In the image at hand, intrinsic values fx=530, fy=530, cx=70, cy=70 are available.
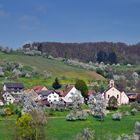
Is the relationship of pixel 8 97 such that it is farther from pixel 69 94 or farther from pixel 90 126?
pixel 90 126

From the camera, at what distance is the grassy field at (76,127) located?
56938 millimetres

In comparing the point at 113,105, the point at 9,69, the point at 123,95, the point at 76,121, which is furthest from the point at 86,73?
the point at 76,121

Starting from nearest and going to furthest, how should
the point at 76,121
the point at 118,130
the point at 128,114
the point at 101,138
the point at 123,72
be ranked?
the point at 101,138, the point at 118,130, the point at 76,121, the point at 128,114, the point at 123,72

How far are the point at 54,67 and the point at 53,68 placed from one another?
55.9 inches

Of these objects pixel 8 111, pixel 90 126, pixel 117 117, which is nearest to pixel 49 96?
pixel 8 111

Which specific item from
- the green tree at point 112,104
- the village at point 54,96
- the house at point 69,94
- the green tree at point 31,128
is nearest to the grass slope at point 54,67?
the village at point 54,96

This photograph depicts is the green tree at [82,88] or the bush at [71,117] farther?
the green tree at [82,88]

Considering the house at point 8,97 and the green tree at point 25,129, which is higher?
the house at point 8,97

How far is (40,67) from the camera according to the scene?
457 ft

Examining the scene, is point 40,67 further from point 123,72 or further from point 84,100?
point 84,100

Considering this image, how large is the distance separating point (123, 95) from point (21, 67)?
140ft

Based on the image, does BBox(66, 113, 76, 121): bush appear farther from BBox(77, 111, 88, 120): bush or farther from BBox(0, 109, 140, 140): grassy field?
BBox(77, 111, 88, 120): bush

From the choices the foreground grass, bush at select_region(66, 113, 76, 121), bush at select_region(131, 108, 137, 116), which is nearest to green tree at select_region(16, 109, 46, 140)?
the foreground grass

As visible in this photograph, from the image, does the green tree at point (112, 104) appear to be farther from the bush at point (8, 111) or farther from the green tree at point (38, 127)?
the green tree at point (38, 127)
